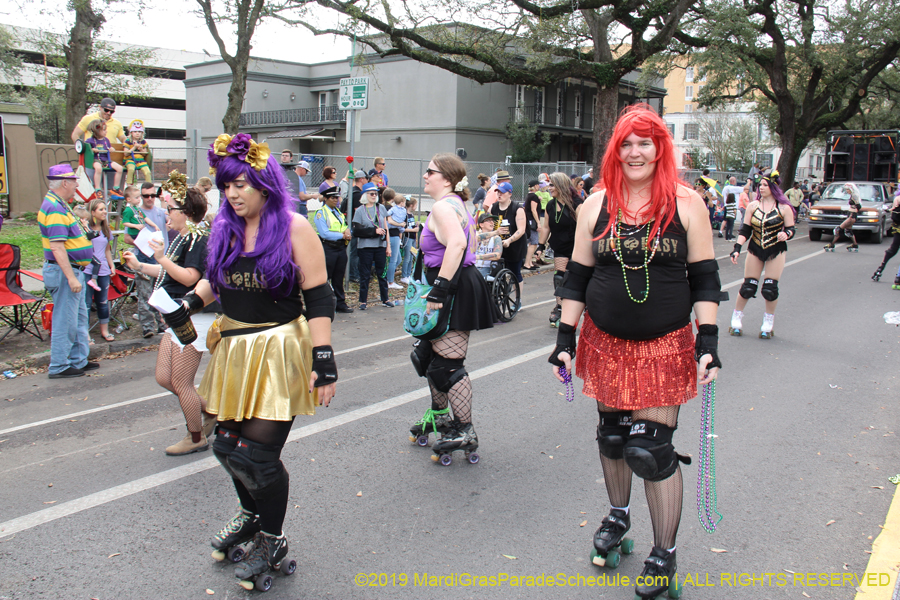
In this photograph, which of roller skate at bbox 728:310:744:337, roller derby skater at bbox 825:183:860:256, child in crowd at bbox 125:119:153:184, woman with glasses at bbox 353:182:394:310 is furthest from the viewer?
roller derby skater at bbox 825:183:860:256

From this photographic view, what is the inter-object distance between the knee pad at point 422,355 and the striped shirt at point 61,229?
14.0 ft

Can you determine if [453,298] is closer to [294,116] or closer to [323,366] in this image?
[323,366]

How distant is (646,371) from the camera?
2.89 m

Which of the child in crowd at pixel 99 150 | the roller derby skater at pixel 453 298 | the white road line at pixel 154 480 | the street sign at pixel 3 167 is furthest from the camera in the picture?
the street sign at pixel 3 167

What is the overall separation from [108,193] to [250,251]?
8495 mm

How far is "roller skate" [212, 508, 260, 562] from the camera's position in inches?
127

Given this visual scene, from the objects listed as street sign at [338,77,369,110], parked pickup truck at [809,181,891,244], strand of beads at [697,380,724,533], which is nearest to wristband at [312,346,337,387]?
strand of beads at [697,380,724,533]

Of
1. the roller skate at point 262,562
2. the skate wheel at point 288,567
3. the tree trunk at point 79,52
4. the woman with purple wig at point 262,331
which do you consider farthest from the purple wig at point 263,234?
the tree trunk at point 79,52

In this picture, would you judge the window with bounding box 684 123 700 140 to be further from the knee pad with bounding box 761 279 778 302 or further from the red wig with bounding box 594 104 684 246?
the red wig with bounding box 594 104 684 246

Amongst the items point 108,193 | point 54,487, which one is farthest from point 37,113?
point 54,487

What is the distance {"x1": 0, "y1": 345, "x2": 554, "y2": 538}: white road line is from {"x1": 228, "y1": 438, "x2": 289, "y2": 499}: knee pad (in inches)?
60.0

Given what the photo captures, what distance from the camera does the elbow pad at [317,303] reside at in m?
2.99

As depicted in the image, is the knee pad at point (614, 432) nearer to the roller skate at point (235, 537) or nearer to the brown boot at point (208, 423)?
the roller skate at point (235, 537)

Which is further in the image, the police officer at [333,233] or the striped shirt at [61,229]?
the police officer at [333,233]
